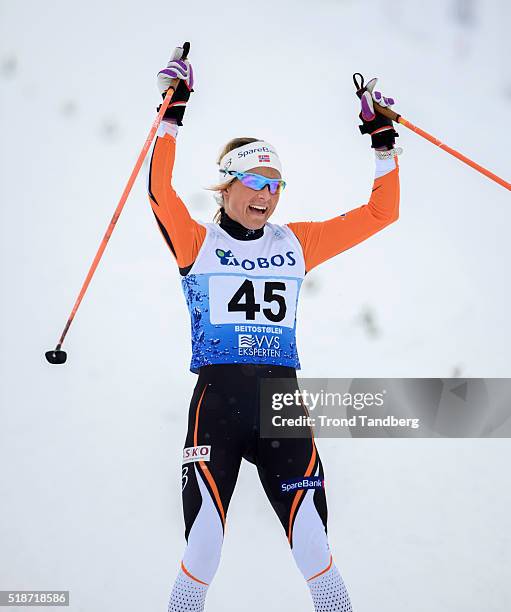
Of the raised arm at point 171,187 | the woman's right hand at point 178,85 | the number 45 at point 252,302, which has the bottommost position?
the number 45 at point 252,302

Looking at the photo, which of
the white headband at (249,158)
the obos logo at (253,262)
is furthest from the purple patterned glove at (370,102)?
the obos logo at (253,262)

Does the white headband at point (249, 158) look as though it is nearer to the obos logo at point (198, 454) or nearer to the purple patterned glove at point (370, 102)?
the purple patterned glove at point (370, 102)

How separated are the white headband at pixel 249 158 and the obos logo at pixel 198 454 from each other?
813 millimetres

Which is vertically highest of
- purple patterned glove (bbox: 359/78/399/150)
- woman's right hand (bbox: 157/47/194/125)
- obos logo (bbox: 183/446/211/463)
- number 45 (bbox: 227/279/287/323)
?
purple patterned glove (bbox: 359/78/399/150)

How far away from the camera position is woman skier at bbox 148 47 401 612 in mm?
1953

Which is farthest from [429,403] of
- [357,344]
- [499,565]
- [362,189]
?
[362,189]

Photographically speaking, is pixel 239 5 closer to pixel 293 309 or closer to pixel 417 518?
pixel 293 309

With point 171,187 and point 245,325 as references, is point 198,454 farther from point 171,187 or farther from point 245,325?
point 171,187

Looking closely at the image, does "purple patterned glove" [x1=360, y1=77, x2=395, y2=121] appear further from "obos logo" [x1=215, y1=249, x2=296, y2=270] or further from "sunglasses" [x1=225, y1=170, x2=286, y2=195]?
"obos logo" [x1=215, y1=249, x2=296, y2=270]

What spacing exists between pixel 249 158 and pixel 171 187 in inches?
10.1

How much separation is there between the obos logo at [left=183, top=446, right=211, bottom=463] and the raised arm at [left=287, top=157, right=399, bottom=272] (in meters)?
0.64

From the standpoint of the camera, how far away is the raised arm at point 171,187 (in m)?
2.16

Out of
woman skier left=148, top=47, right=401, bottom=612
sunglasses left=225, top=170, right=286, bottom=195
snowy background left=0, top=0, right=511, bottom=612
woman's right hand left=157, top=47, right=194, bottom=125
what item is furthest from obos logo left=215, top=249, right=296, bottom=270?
snowy background left=0, top=0, right=511, bottom=612

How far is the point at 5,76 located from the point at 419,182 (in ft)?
6.99
